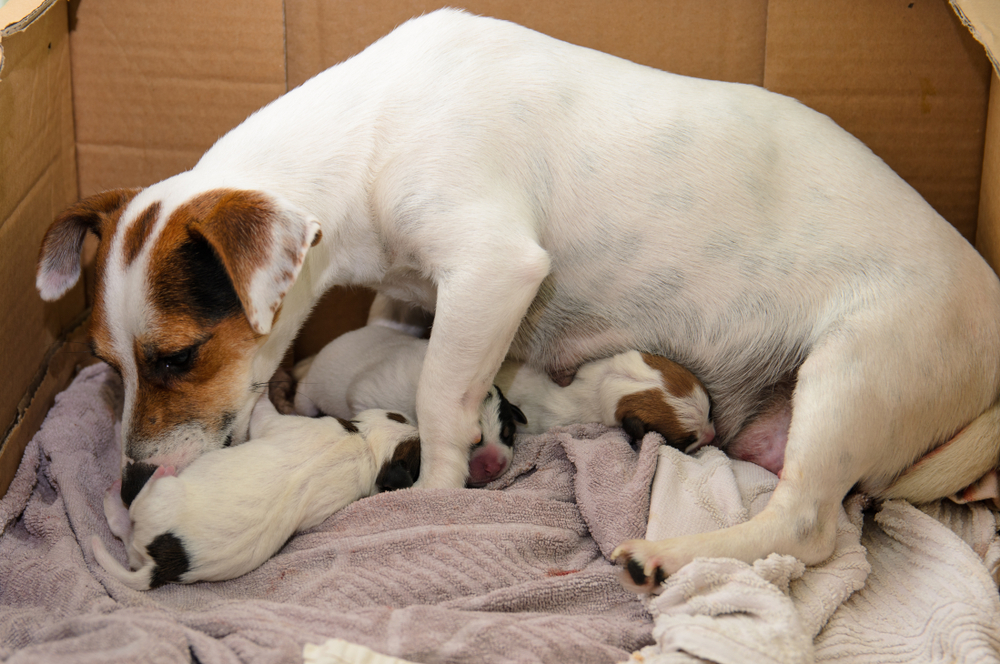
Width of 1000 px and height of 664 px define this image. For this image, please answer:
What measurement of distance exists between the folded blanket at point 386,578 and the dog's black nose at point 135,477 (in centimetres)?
20

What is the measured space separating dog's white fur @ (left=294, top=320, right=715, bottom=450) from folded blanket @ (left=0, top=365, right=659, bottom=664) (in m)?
0.12

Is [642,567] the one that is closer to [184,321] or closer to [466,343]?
[466,343]

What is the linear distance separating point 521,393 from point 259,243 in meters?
1.08

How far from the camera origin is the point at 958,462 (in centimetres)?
209

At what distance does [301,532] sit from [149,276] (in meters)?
0.75

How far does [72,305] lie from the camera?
2801 mm

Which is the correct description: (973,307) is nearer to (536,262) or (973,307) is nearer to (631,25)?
(536,262)

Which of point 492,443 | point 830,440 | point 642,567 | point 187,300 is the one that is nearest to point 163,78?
point 187,300

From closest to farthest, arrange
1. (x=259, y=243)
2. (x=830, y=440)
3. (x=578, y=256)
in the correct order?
(x=259, y=243) → (x=830, y=440) → (x=578, y=256)

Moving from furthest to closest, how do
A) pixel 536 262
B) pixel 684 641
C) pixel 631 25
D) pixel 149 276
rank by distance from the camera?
pixel 631 25 → pixel 536 262 → pixel 149 276 → pixel 684 641

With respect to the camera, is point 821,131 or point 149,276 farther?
point 821,131

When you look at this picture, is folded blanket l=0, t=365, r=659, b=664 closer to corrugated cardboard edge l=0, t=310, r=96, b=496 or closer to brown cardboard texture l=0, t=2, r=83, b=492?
corrugated cardboard edge l=0, t=310, r=96, b=496

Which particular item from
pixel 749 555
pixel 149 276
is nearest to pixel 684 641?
pixel 749 555

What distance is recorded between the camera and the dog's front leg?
196 centimetres
